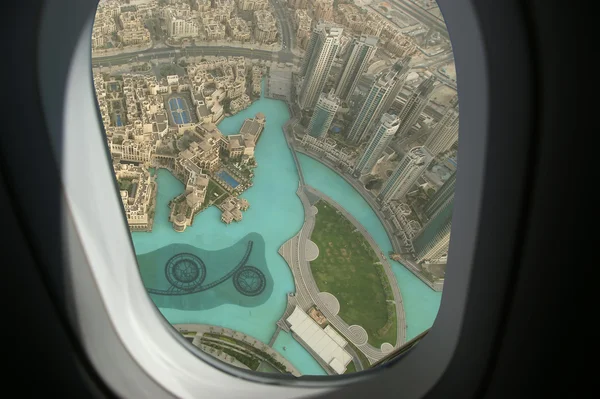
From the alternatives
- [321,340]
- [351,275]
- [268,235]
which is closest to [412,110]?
[351,275]

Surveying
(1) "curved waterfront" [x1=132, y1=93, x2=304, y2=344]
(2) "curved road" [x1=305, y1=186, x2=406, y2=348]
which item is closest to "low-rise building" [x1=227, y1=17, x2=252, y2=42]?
(1) "curved waterfront" [x1=132, y1=93, x2=304, y2=344]

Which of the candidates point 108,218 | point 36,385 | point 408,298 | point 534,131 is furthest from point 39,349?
point 408,298

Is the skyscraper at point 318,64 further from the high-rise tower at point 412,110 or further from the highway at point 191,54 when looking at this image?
the high-rise tower at point 412,110

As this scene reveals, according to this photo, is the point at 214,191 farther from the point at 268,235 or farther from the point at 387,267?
the point at 387,267

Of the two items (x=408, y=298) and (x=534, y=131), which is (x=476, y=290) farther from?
(x=408, y=298)

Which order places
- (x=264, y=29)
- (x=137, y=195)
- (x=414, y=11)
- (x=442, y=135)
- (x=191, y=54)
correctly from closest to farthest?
(x=137, y=195)
(x=442, y=135)
(x=191, y=54)
(x=264, y=29)
(x=414, y=11)

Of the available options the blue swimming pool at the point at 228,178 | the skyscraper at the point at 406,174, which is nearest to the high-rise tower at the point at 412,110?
the skyscraper at the point at 406,174

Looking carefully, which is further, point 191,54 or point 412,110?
point 191,54
